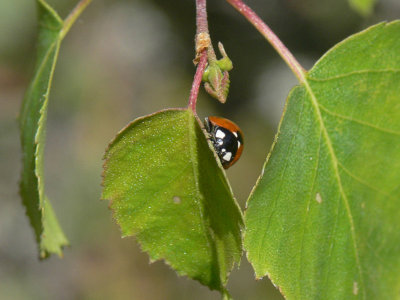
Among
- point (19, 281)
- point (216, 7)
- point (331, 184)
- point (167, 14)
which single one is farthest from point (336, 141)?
point (19, 281)

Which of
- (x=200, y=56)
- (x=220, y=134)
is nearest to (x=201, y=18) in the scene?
(x=200, y=56)

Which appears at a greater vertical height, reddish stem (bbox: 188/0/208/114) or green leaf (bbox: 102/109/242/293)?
reddish stem (bbox: 188/0/208/114)

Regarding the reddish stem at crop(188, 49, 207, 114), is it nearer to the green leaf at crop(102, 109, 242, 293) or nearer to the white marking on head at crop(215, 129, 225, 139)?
the green leaf at crop(102, 109, 242, 293)

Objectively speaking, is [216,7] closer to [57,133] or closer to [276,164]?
[57,133]

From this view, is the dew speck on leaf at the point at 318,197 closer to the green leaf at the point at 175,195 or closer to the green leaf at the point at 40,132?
the green leaf at the point at 175,195

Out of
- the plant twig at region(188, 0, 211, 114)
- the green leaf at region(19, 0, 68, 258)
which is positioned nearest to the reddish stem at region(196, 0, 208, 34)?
the plant twig at region(188, 0, 211, 114)

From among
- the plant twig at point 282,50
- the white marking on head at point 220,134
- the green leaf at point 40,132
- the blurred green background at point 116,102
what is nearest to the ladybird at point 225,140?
the white marking on head at point 220,134
